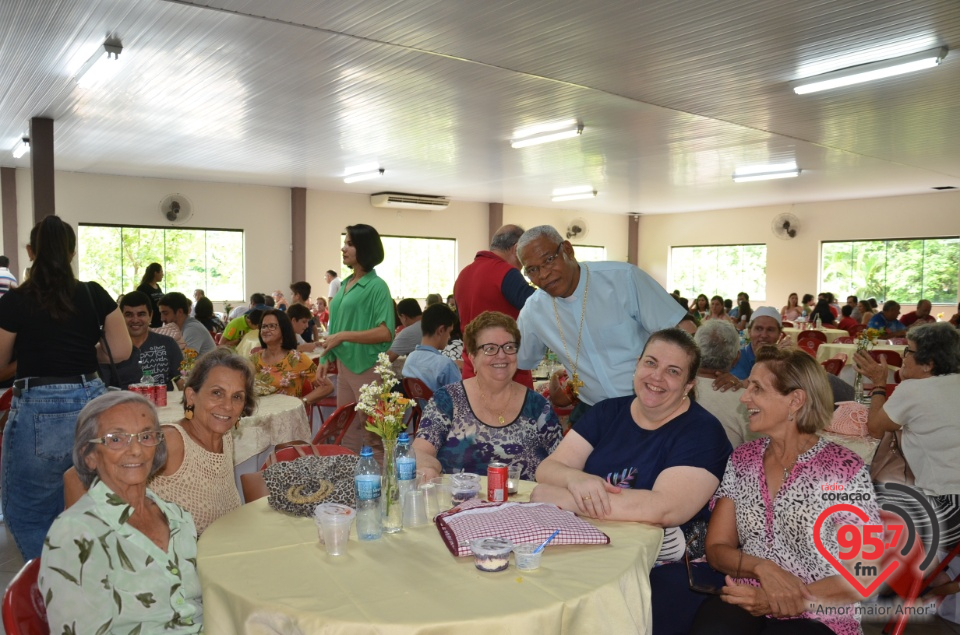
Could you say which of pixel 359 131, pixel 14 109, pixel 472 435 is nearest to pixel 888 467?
pixel 472 435

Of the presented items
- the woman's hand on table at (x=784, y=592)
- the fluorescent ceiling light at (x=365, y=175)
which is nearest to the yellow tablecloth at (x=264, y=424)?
the woman's hand on table at (x=784, y=592)

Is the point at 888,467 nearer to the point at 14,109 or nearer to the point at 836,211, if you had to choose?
the point at 14,109

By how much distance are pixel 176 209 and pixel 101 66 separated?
7.75 m

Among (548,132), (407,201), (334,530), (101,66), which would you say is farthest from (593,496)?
(407,201)

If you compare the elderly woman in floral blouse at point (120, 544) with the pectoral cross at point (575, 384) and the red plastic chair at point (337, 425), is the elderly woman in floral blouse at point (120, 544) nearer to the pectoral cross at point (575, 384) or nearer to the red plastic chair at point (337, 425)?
the pectoral cross at point (575, 384)

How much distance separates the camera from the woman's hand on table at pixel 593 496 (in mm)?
2186

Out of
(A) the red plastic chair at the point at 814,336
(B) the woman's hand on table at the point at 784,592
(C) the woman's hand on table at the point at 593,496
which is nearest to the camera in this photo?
(B) the woman's hand on table at the point at 784,592

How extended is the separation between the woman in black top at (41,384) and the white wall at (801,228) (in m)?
17.7

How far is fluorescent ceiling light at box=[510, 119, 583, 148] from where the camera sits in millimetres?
9141

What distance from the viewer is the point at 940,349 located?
11.4ft

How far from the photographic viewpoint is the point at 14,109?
8.52 meters

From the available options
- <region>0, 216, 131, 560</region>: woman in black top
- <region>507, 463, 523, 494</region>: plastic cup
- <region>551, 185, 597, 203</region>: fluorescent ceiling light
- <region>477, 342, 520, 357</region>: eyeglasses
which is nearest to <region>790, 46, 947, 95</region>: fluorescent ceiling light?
<region>477, 342, 520, 357</region>: eyeglasses

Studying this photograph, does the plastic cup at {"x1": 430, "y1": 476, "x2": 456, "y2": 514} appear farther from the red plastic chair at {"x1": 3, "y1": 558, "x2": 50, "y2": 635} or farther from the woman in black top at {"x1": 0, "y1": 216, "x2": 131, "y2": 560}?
the woman in black top at {"x1": 0, "y1": 216, "x2": 131, "y2": 560}

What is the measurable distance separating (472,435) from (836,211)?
17142mm
